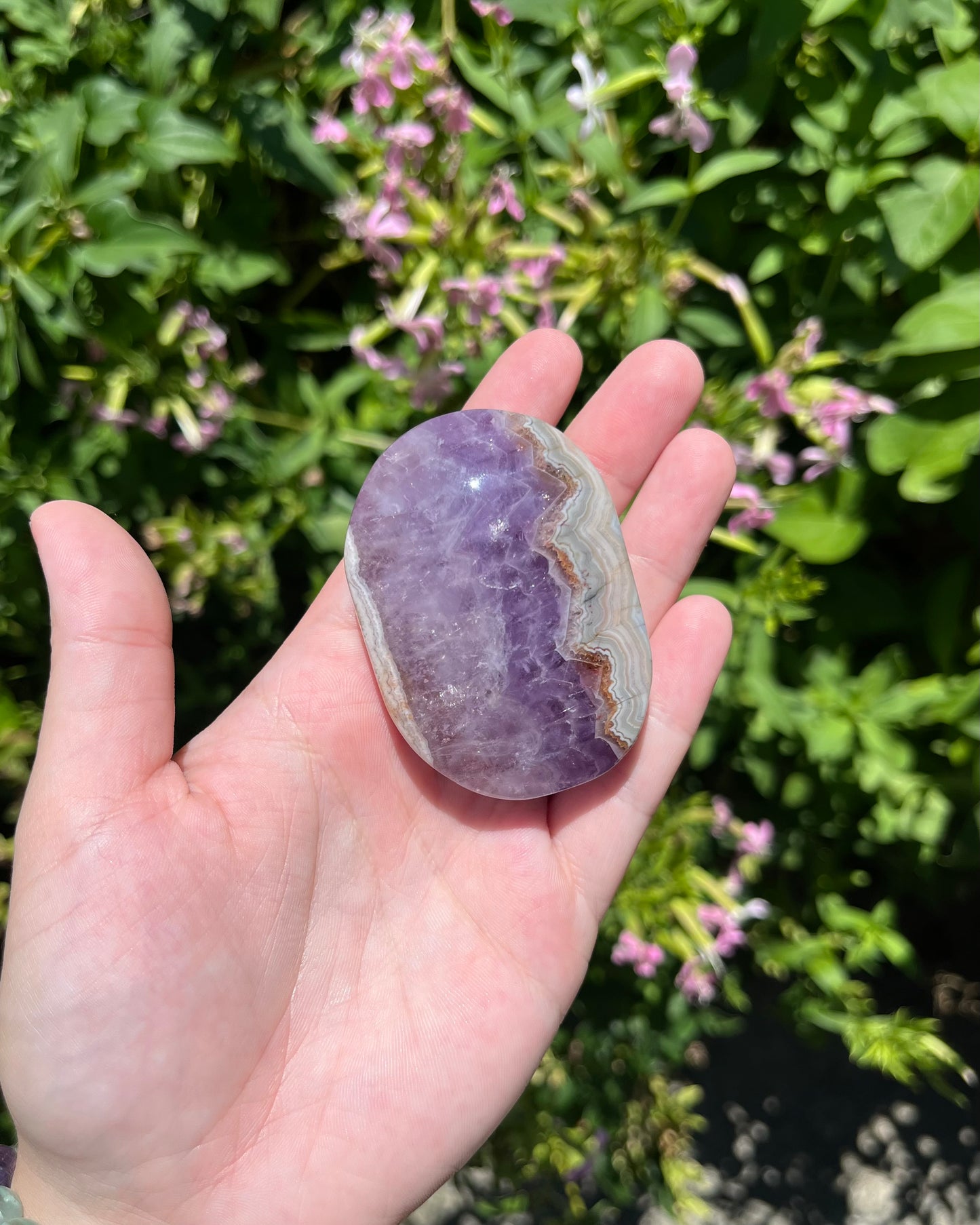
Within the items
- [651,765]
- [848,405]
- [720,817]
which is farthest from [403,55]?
[720,817]

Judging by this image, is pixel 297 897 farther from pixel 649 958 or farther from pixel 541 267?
pixel 541 267

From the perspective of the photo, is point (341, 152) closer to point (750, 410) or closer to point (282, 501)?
point (282, 501)

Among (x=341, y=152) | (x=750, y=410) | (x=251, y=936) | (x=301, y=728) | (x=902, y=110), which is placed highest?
(x=902, y=110)

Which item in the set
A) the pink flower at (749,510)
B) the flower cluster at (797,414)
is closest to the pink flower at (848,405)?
the flower cluster at (797,414)

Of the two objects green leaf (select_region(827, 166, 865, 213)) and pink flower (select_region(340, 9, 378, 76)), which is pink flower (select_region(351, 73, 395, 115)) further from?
green leaf (select_region(827, 166, 865, 213))

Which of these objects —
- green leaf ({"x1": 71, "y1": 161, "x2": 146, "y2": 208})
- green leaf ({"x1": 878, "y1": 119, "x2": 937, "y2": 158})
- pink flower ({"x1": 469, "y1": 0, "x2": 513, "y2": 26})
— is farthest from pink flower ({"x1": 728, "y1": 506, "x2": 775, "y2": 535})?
green leaf ({"x1": 71, "y1": 161, "x2": 146, "y2": 208})

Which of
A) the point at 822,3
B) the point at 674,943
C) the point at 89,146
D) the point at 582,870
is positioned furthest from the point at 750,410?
the point at 89,146

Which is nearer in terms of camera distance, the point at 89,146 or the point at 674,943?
the point at 89,146

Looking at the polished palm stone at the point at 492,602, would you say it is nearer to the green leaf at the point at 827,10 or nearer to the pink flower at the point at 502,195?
the pink flower at the point at 502,195
